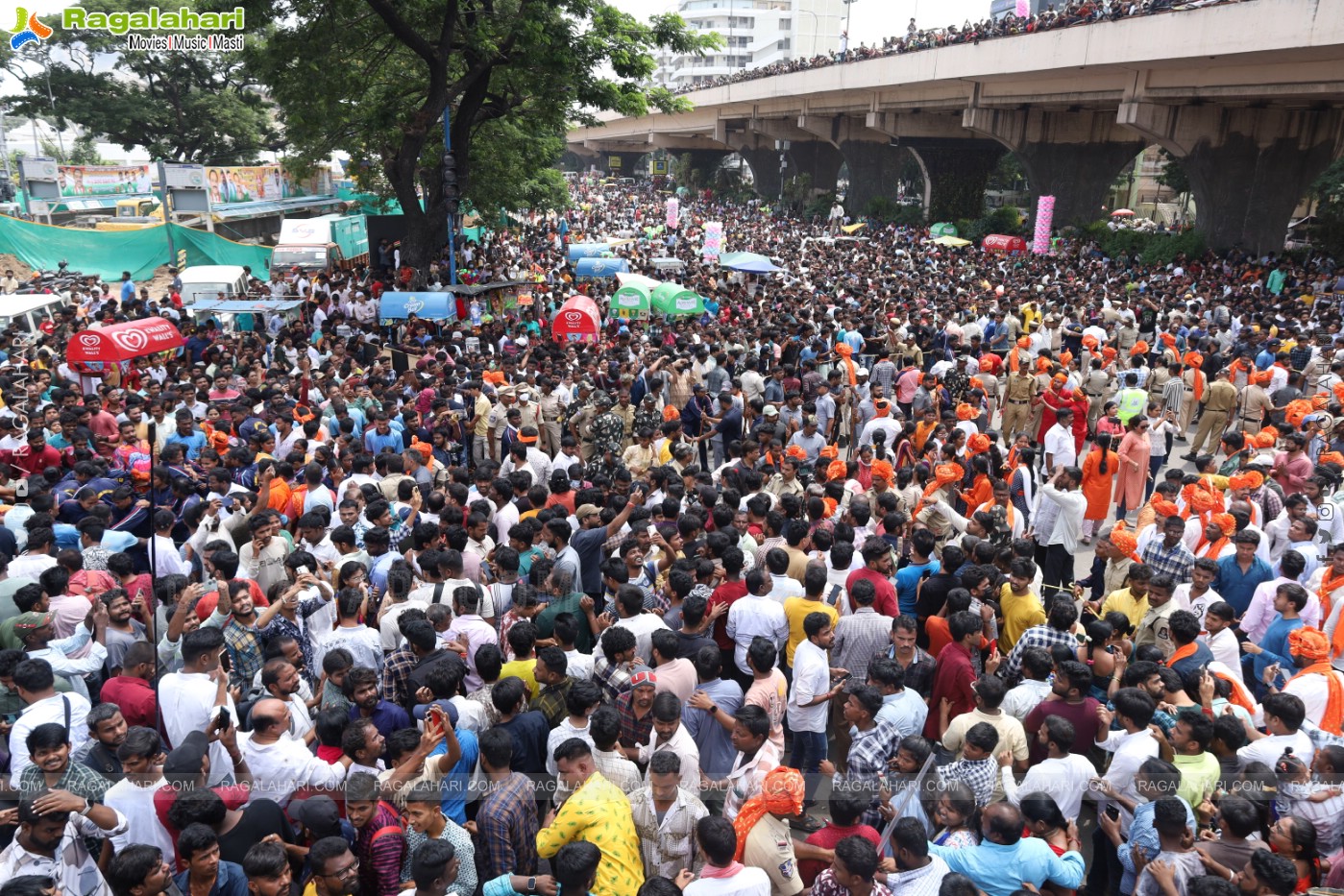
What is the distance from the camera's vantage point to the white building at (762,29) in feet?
338

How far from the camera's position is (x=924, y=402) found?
1094 centimetres

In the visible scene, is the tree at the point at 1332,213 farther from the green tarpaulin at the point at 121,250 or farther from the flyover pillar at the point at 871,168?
the green tarpaulin at the point at 121,250

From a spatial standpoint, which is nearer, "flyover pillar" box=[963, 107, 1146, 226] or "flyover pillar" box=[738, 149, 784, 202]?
"flyover pillar" box=[963, 107, 1146, 226]

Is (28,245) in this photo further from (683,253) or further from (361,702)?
(361,702)

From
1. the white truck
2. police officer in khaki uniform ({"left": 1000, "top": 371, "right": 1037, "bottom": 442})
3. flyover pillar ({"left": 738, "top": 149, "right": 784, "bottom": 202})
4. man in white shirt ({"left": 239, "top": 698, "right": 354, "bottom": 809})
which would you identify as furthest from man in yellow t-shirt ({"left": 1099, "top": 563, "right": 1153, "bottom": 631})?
flyover pillar ({"left": 738, "top": 149, "right": 784, "bottom": 202})

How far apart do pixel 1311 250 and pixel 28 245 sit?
3210cm

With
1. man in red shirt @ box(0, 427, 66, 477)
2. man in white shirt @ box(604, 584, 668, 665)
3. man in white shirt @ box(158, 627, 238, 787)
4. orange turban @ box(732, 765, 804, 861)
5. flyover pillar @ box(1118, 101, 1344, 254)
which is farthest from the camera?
flyover pillar @ box(1118, 101, 1344, 254)

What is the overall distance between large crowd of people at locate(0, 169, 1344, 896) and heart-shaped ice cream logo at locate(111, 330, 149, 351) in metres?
1.14

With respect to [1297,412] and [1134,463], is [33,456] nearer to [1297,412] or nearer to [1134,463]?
[1134,463]

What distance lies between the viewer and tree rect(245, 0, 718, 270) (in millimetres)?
17781

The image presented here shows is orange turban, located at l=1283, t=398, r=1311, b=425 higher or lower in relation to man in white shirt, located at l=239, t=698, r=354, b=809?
higher

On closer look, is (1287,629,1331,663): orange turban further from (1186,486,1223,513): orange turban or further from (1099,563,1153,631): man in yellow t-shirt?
(1186,486,1223,513): orange turban

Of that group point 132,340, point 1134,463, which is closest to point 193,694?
point 1134,463

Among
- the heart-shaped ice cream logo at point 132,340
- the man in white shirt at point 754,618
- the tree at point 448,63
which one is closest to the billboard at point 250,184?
the tree at point 448,63
